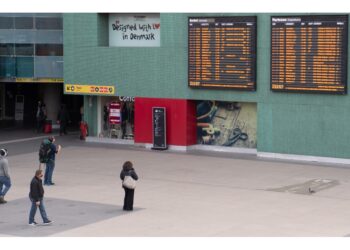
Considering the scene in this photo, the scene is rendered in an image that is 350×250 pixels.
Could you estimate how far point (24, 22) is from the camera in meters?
31.3

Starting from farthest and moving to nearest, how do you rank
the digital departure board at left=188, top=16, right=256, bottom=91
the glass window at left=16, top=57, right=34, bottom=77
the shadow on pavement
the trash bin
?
the trash bin
the glass window at left=16, top=57, right=34, bottom=77
the digital departure board at left=188, top=16, right=256, bottom=91
the shadow on pavement

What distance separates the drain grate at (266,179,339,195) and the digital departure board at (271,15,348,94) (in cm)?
393

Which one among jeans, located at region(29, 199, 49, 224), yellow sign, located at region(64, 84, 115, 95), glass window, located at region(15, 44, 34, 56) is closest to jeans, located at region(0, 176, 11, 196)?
jeans, located at region(29, 199, 49, 224)

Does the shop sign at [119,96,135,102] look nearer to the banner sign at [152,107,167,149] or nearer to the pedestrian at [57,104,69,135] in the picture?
the banner sign at [152,107,167,149]

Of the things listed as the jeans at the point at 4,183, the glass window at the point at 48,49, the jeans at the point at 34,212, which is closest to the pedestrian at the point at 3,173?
the jeans at the point at 4,183

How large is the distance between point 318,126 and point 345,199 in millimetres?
6287

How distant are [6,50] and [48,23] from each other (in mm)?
2189

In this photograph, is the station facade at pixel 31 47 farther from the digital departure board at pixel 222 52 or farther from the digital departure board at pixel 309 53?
the digital departure board at pixel 309 53

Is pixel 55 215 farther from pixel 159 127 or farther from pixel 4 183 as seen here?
pixel 159 127

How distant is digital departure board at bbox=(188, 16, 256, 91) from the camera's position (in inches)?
994

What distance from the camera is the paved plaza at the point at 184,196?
14812 millimetres

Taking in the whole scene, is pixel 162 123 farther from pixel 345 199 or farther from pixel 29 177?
pixel 345 199

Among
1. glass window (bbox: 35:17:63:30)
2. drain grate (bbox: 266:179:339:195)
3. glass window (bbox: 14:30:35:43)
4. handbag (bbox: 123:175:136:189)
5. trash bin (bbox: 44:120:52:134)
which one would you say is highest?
glass window (bbox: 35:17:63:30)

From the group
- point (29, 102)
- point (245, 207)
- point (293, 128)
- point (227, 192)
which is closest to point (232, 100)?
point (293, 128)
